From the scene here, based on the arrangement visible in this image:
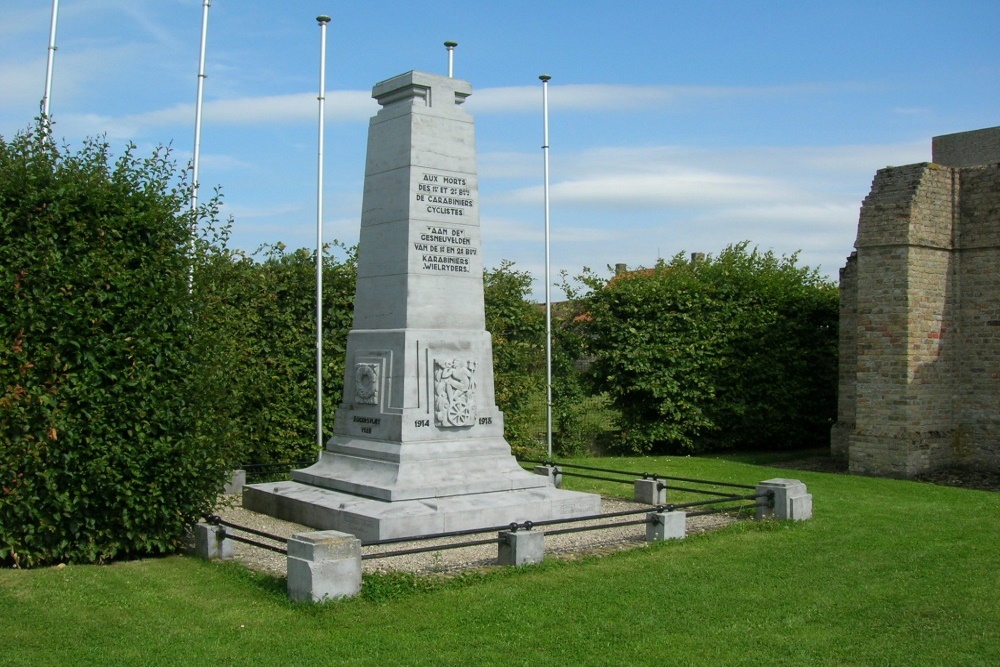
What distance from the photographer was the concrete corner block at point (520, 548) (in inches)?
319

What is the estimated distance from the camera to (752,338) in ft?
62.2

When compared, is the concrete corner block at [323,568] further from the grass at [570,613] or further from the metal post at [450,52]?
the metal post at [450,52]

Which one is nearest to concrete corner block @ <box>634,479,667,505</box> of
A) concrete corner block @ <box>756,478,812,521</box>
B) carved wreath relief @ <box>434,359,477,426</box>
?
concrete corner block @ <box>756,478,812,521</box>

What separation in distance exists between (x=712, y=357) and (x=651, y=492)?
7203 mm

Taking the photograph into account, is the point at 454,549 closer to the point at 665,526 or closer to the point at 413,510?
the point at 413,510

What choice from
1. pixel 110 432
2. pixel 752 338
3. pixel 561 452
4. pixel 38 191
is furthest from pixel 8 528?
pixel 752 338

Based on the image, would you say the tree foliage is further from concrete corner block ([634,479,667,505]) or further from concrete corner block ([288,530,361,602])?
concrete corner block ([288,530,361,602])

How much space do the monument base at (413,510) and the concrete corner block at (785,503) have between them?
1.88 m

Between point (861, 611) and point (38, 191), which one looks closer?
point (861, 611)

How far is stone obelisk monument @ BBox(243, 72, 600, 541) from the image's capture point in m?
9.84

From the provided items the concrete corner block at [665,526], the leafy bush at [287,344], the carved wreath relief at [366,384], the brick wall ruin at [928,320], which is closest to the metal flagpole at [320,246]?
the leafy bush at [287,344]

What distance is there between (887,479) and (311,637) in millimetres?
10790

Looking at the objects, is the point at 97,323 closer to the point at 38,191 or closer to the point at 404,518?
the point at 38,191

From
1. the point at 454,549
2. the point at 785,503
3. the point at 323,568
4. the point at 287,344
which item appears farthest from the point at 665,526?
the point at 287,344
